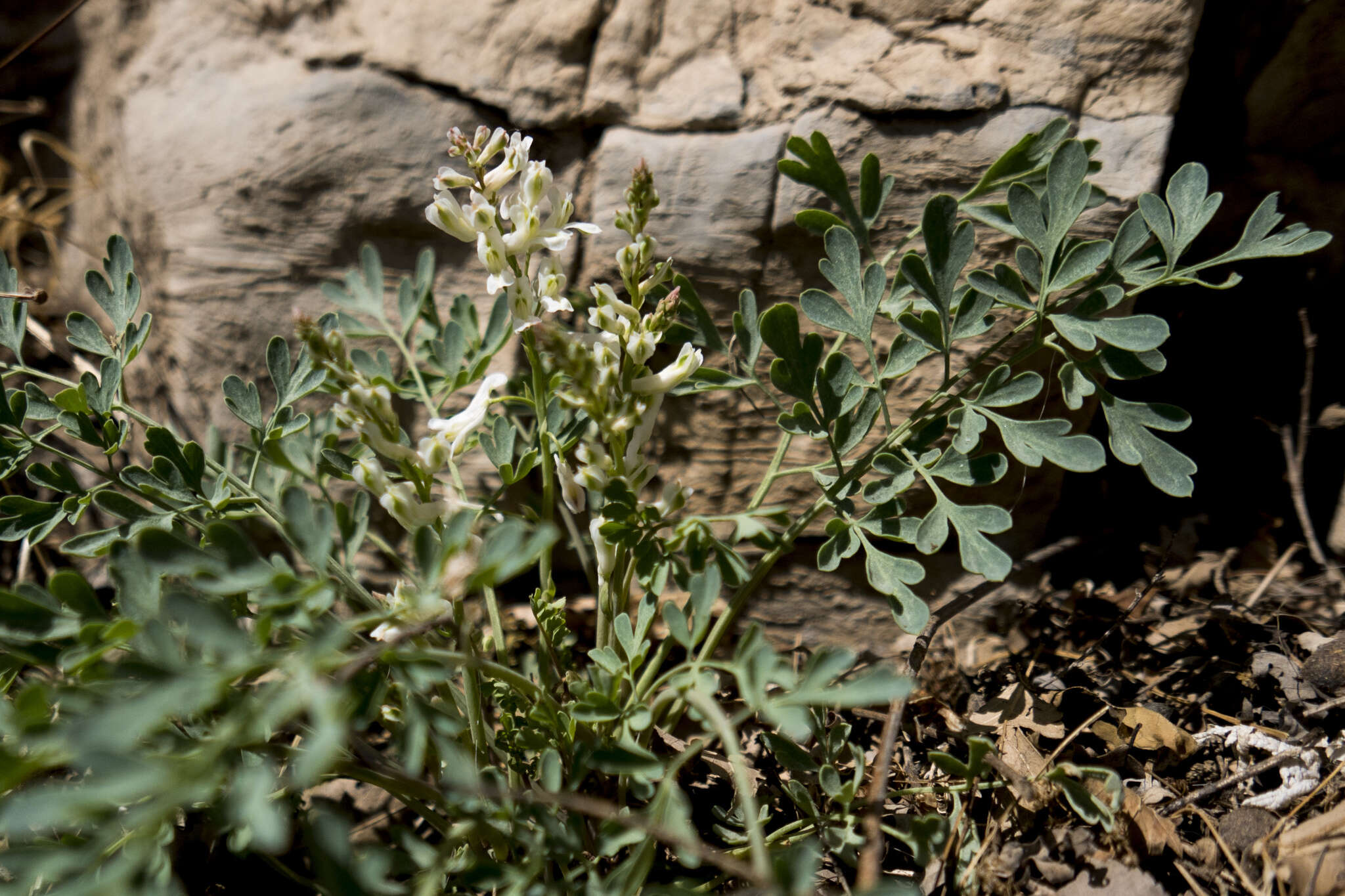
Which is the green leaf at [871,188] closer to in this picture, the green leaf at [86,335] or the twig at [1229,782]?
the twig at [1229,782]

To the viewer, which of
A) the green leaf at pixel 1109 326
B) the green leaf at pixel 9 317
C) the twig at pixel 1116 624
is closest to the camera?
the green leaf at pixel 1109 326

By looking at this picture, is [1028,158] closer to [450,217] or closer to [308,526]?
[450,217]

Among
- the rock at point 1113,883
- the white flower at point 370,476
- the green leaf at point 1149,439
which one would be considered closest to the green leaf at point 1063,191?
the green leaf at point 1149,439

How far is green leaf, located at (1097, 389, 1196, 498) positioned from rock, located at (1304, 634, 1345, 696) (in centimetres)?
47

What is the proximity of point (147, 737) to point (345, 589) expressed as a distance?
0.29 meters

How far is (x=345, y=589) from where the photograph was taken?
1.11m

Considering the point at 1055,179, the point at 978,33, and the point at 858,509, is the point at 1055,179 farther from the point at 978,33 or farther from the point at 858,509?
the point at 858,509

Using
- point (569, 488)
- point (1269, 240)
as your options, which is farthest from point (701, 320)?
point (1269, 240)

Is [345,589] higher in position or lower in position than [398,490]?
lower

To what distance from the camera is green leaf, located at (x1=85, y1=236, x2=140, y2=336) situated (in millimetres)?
1360

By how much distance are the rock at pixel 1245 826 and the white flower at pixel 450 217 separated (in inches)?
55.3

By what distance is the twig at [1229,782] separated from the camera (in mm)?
1247

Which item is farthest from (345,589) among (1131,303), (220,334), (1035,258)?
(1131,303)

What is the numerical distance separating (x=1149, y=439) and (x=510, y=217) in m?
0.96
